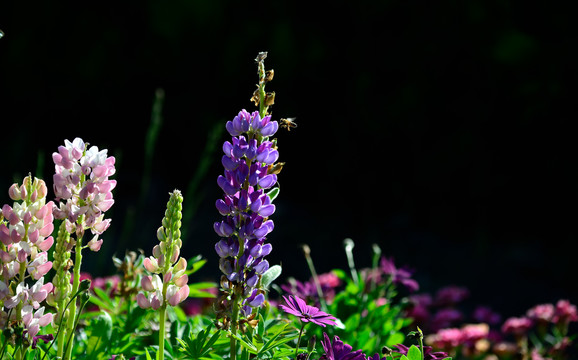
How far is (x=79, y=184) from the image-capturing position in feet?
4.10

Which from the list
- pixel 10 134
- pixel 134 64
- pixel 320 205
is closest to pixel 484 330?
pixel 320 205

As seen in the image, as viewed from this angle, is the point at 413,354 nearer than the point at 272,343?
Yes

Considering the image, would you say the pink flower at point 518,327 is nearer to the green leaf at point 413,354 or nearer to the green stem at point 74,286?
the green leaf at point 413,354

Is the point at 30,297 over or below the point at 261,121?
below

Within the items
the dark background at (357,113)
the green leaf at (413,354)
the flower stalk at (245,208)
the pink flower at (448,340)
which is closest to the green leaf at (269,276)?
the flower stalk at (245,208)

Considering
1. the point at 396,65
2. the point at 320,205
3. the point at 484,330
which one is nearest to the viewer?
the point at 484,330

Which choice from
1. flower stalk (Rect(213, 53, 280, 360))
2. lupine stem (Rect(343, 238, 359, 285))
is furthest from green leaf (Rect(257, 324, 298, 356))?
lupine stem (Rect(343, 238, 359, 285))

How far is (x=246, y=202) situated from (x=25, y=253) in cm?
39

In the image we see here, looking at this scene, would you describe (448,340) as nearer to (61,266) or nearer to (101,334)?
(101,334)

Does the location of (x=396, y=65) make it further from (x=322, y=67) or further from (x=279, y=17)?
(x=279, y=17)

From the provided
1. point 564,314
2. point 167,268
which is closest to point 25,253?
point 167,268

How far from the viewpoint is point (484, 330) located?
Result: 268 cm

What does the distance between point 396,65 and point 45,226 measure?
4.61 metres

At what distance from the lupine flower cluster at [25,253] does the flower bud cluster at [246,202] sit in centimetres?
31
